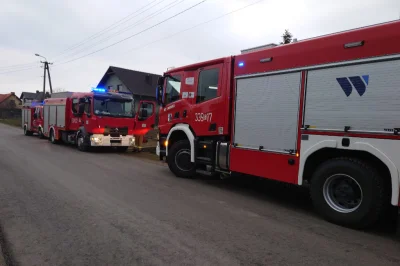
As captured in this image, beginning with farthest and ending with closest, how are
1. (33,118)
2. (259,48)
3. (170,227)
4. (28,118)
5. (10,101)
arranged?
(10,101), (28,118), (33,118), (259,48), (170,227)

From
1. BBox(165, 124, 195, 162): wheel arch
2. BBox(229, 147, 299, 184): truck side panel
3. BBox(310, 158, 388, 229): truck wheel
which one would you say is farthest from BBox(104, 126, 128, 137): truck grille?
BBox(310, 158, 388, 229): truck wheel

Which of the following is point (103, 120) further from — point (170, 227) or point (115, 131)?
point (170, 227)

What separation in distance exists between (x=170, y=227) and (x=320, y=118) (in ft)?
9.36

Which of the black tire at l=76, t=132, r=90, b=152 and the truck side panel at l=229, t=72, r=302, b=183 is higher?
the truck side panel at l=229, t=72, r=302, b=183

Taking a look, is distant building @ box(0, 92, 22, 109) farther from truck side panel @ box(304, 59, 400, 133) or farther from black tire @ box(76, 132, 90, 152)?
truck side panel @ box(304, 59, 400, 133)

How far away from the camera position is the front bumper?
13320mm

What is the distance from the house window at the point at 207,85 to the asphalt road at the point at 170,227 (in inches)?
82.7

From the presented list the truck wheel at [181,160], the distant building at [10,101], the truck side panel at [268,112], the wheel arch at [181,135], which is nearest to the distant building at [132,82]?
the wheel arch at [181,135]

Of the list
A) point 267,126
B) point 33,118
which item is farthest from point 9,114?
point 267,126

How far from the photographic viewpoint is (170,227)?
4348mm

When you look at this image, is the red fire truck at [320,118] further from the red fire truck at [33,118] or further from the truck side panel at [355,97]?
the red fire truck at [33,118]

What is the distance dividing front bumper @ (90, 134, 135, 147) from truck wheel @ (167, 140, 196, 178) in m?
6.10

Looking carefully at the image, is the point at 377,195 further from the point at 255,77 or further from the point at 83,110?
the point at 83,110

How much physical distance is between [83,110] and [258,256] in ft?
39.9
